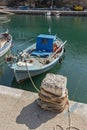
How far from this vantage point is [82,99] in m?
14.9

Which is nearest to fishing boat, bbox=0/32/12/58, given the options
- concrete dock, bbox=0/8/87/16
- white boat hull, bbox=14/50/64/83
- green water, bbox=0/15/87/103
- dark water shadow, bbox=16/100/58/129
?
green water, bbox=0/15/87/103

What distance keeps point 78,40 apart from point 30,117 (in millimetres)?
24543

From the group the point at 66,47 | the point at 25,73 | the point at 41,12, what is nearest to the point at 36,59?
the point at 25,73

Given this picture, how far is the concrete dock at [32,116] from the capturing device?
8281mm

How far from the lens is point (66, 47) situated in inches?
1106

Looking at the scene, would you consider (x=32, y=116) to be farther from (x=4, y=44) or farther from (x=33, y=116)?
(x=4, y=44)

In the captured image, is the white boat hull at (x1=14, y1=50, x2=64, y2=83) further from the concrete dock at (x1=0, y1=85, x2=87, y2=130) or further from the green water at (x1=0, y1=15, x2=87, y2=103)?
A: the concrete dock at (x1=0, y1=85, x2=87, y2=130)

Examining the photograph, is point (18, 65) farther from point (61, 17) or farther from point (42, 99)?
point (61, 17)

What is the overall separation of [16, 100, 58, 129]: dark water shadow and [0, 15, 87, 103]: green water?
6.13 m

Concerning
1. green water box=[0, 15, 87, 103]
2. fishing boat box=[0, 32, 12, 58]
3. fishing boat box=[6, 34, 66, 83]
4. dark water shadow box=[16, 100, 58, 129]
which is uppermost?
dark water shadow box=[16, 100, 58, 129]

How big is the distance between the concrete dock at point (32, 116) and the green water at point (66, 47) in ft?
19.1

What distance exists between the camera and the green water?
16.9 meters

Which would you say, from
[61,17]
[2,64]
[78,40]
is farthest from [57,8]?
[2,64]

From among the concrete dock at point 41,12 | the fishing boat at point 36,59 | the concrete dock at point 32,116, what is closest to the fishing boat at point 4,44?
the fishing boat at point 36,59
